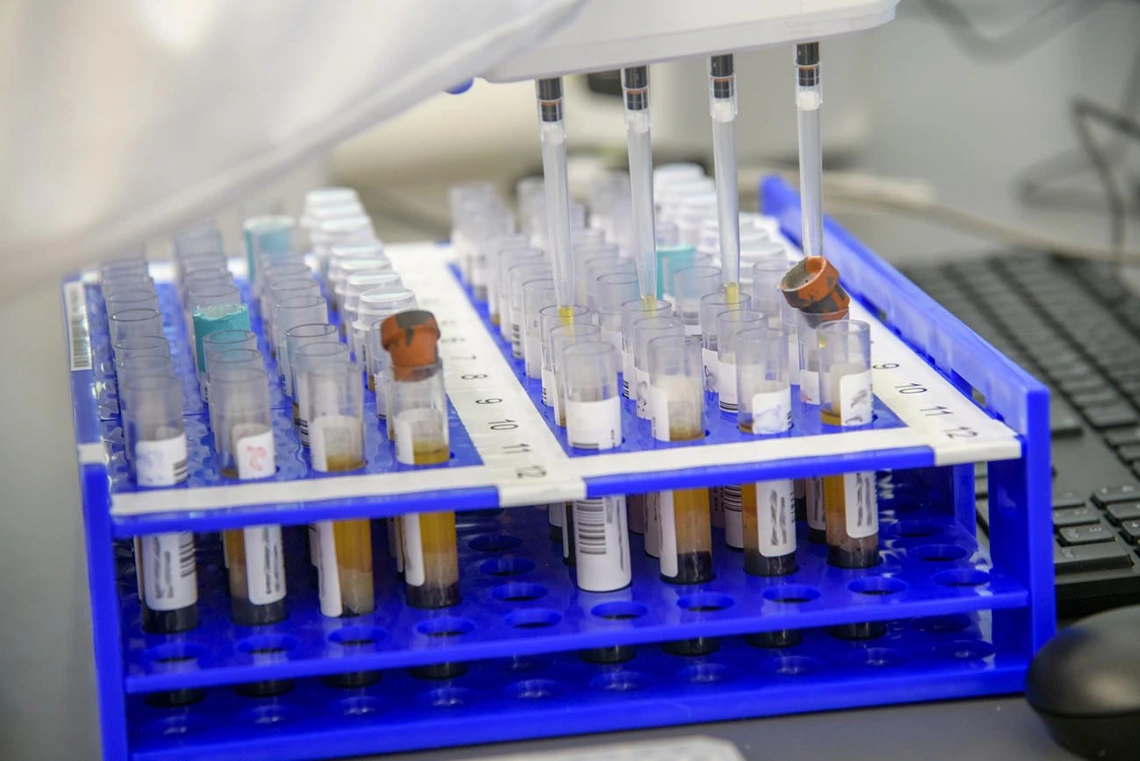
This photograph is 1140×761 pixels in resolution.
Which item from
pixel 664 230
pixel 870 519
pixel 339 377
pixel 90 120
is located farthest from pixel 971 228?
pixel 90 120

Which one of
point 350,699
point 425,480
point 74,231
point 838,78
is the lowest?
point 350,699

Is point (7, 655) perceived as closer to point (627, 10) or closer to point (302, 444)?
point (302, 444)

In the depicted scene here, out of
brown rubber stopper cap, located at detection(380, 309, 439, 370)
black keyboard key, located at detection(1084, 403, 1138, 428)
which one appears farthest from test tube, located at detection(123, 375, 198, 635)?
black keyboard key, located at detection(1084, 403, 1138, 428)

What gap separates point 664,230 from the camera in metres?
1.00

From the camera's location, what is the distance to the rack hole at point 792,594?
702 mm

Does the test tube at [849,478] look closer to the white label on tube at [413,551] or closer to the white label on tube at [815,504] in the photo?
the white label on tube at [815,504]

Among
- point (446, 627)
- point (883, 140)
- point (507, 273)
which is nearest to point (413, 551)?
point (446, 627)

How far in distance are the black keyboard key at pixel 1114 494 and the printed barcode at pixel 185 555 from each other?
48cm

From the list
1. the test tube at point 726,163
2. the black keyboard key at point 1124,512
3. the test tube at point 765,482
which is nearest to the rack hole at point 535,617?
the test tube at point 765,482

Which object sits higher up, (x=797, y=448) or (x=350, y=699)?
(x=797, y=448)

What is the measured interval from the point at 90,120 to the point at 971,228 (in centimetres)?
109

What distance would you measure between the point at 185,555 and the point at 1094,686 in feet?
1.31

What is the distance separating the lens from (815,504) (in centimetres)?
76

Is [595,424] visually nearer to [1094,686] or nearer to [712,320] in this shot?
[712,320]
